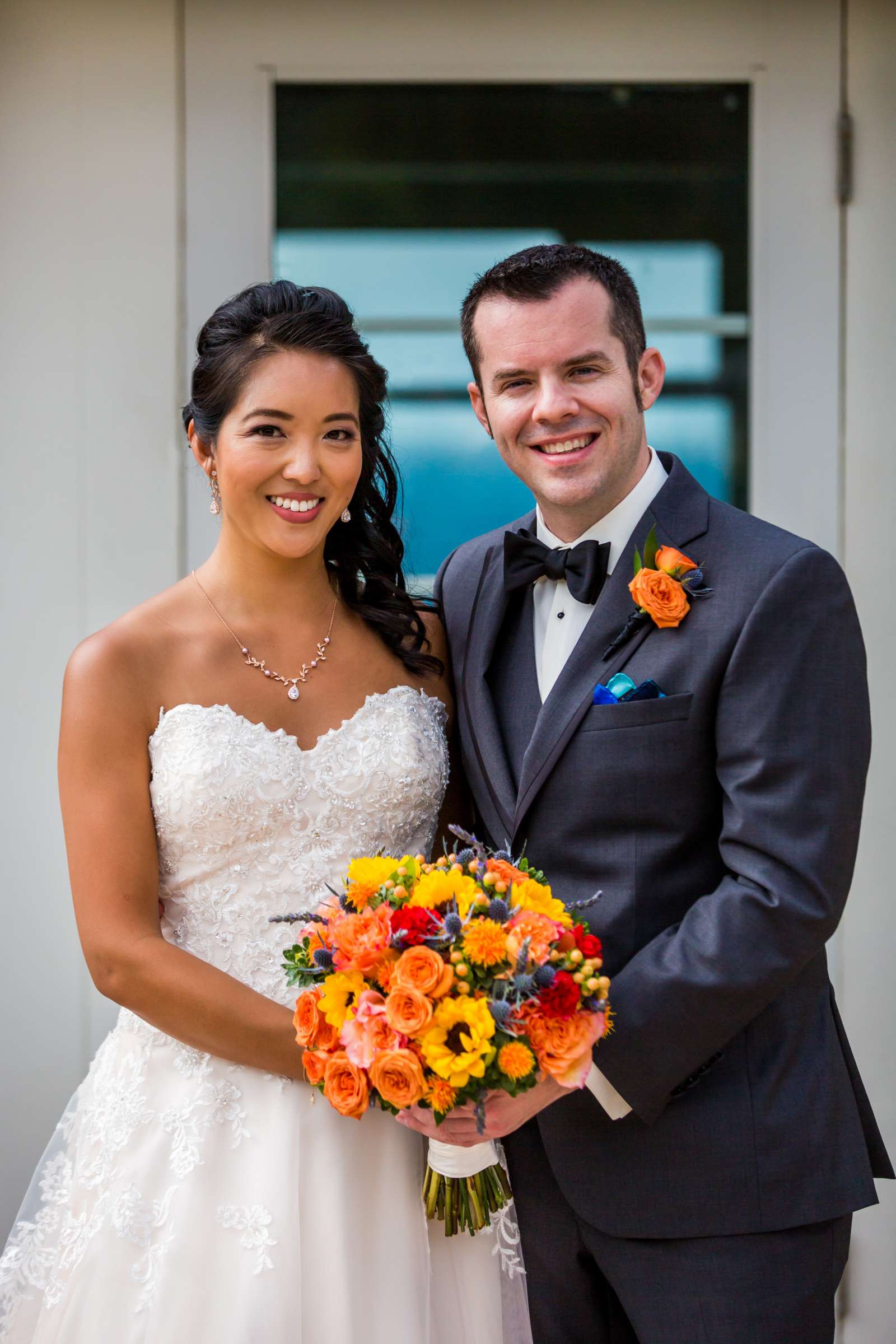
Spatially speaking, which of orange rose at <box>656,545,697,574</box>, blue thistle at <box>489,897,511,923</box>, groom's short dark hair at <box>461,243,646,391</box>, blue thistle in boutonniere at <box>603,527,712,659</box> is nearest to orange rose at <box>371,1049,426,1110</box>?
blue thistle at <box>489,897,511,923</box>

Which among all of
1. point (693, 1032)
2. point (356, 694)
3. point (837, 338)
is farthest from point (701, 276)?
point (693, 1032)

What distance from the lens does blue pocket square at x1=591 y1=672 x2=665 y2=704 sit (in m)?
1.97

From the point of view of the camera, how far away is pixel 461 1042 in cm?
158

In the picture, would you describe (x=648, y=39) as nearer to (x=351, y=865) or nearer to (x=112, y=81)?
(x=112, y=81)

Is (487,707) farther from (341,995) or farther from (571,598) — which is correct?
(341,995)

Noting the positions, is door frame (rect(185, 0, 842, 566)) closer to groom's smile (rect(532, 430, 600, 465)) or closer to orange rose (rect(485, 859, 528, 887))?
groom's smile (rect(532, 430, 600, 465))

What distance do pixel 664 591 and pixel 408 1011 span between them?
0.84 metres

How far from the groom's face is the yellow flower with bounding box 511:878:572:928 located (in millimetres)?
820

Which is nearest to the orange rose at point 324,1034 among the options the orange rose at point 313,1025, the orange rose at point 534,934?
the orange rose at point 313,1025

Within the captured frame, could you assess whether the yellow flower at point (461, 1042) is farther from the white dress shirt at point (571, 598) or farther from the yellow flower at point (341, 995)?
the white dress shirt at point (571, 598)

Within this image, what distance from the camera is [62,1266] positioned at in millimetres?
2004

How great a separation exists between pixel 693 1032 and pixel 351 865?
62 cm

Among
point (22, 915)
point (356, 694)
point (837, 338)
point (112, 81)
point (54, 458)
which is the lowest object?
point (22, 915)

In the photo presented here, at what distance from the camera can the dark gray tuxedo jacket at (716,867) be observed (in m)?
1.86
